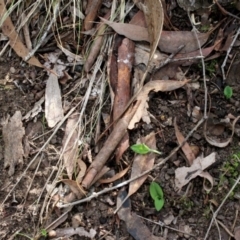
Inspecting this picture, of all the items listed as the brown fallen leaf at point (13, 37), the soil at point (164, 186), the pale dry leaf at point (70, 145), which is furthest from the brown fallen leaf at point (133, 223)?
the brown fallen leaf at point (13, 37)

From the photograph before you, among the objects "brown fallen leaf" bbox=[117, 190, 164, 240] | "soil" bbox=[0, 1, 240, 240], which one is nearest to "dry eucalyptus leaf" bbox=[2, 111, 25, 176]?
"soil" bbox=[0, 1, 240, 240]

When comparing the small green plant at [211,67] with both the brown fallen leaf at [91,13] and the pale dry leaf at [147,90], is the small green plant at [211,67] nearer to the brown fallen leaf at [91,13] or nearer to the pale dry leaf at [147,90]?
the pale dry leaf at [147,90]

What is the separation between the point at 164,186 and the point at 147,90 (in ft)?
1.50

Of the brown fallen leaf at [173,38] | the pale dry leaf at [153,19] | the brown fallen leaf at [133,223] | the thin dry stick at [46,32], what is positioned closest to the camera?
the brown fallen leaf at [133,223]

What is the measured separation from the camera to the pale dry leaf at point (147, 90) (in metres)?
2.43

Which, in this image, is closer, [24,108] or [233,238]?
[233,238]

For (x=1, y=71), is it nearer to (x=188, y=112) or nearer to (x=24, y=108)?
(x=24, y=108)

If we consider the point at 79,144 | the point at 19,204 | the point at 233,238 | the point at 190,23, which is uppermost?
the point at 190,23

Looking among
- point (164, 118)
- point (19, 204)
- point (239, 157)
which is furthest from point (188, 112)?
point (19, 204)

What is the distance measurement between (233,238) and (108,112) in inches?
31.9

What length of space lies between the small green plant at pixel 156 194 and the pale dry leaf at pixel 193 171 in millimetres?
86

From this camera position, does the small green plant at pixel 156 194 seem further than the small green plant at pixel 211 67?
No

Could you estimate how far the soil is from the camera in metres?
2.32

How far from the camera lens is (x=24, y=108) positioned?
258 centimetres
